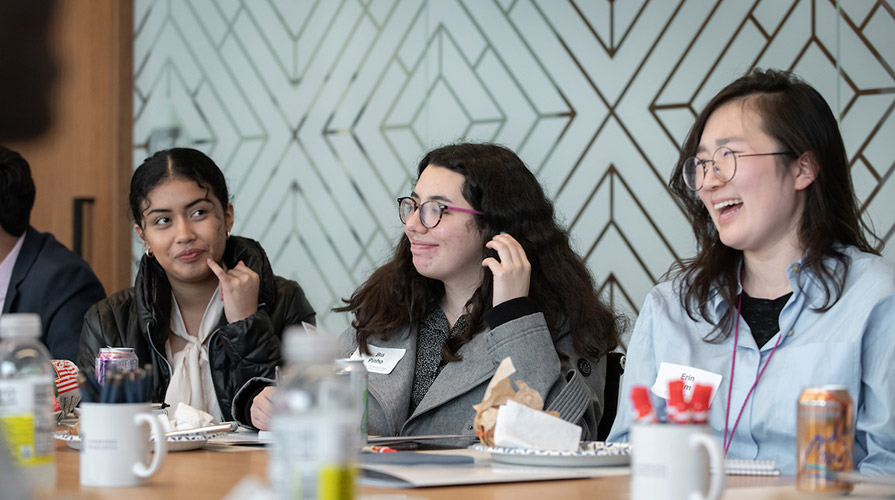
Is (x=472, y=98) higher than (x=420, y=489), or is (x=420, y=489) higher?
(x=472, y=98)

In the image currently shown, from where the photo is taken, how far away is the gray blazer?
7.17 feet

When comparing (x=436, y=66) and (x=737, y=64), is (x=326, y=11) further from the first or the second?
(x=737, y=64)

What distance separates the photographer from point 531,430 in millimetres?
1525

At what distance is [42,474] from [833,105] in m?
2.83

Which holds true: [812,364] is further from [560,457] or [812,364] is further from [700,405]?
[700,405]

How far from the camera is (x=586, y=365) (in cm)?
238

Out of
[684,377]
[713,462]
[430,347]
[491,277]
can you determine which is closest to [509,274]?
[491,277]

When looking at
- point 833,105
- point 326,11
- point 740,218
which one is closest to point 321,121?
point 326,11

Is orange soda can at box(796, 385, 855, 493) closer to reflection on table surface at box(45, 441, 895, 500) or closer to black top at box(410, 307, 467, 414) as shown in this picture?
reflection on table surface at box(45, 441, 895, 500)

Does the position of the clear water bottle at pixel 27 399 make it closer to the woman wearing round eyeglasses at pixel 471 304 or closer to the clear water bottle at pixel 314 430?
the clear water bottle at pixel 314 430

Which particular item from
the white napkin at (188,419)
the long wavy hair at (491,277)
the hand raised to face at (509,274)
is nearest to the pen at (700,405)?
the white napkin at (188,419)

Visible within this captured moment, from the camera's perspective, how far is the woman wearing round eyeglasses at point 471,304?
7.47 feet

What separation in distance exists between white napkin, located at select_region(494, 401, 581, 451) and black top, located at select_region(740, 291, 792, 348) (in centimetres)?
61

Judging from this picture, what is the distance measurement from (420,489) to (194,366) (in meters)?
1.74
